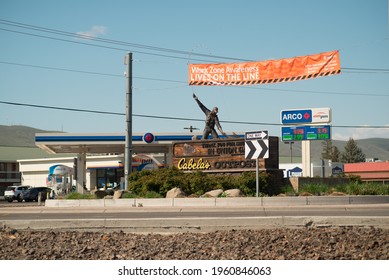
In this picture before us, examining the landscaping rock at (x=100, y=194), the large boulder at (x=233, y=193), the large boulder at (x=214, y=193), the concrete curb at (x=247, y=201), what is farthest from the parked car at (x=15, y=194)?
the large boulder at (x=233, y=193)

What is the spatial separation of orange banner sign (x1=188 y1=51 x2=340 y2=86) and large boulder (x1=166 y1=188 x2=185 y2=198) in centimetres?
896

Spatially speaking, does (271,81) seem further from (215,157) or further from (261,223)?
(261,223)

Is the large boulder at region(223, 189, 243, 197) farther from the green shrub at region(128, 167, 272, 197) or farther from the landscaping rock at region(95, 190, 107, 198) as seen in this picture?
the landscaping rock at region(95, 190, 107, 198)

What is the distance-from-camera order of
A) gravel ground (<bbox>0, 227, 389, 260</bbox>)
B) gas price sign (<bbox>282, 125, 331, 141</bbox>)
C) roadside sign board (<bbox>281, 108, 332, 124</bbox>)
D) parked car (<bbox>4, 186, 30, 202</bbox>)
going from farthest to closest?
parked car (<bbox>4, 186, 30, 202</bbox>) < roadside sign board (<bbox>281, 108, 332, 124</bbox>) < gas price sign (<bbox>282, 125, 331, 141</bbox>) < gravel ground (<bbox>0, 227, 389, 260</bbox>)

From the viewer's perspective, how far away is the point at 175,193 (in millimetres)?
27531

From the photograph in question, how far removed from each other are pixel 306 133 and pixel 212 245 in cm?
4104

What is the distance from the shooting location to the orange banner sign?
31.6 meters

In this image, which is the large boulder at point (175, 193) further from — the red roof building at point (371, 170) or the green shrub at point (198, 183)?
the red roof building at point (371, 170)

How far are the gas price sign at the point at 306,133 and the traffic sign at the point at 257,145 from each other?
2394 centimetres

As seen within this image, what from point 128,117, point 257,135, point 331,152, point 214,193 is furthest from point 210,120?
point 331,152

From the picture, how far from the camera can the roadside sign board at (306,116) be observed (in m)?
50.2

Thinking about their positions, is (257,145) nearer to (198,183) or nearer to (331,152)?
(198,183)

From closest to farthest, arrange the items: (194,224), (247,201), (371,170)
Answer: (194,224)
(247,201)
(371,170)

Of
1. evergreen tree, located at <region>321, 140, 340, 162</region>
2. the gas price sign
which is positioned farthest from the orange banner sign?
evergreen tree, located at <region>321, 140, 340, 162</region>
